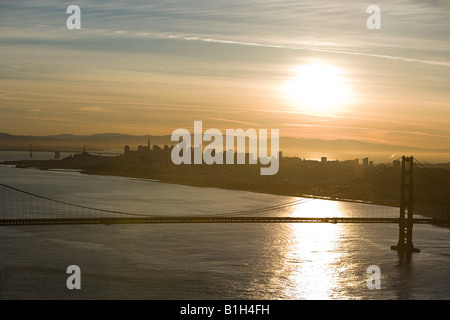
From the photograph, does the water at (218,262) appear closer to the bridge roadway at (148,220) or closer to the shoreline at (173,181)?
the bridge roadway at (148,220)

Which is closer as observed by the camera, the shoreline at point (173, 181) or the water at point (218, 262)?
the water at point (218, 262)

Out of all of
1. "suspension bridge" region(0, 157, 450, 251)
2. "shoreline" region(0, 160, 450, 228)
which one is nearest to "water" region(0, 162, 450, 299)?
"suspension bridge" region(0, 157, 450, 251)

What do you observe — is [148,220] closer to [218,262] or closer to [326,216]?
[218,262]

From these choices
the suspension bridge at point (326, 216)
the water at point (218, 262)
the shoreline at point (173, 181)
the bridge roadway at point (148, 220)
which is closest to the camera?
the water at point (218, 262)

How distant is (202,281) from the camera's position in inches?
758

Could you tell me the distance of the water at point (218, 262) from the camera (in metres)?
18.2

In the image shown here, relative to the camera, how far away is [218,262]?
893 inches

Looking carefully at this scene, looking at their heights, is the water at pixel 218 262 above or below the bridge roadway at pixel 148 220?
below

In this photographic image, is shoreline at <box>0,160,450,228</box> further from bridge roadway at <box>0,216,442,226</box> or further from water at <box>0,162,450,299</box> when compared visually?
bridge roadway at <box>0,216,442,226</box>

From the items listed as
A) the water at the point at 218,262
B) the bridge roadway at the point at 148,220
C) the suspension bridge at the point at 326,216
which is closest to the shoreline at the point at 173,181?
the suspension bridge at the point at 326,216

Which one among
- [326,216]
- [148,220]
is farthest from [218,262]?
[326,216]

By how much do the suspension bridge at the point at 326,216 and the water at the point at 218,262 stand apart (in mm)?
1348
